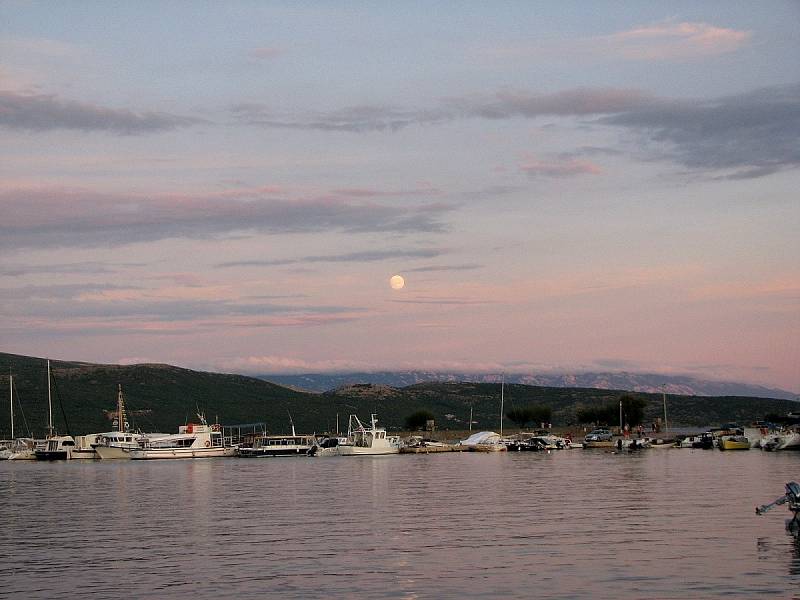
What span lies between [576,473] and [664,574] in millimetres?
48268

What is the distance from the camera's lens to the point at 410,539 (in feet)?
132

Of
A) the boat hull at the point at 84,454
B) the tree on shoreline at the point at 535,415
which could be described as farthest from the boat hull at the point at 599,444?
the boat hull at the point at 84,454

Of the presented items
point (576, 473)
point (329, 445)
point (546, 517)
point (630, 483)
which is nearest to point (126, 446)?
point (329, 445)

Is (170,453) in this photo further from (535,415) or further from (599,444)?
(535,415)

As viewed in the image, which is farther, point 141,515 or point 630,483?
point 630,483

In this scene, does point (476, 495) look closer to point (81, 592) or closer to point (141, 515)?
point (141, 515)

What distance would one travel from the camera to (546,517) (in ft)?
152

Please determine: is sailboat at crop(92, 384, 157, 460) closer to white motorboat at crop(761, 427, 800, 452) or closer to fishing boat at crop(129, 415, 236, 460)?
fishing boat at crop(129, 415, 236, 460)

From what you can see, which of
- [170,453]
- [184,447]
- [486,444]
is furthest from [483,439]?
[170,453]

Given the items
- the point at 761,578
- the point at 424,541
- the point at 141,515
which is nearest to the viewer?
the point at 761,578

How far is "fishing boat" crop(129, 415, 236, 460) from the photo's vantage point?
126 metres

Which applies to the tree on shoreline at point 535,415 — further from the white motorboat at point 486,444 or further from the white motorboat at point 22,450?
the white motorboat at point 22,450

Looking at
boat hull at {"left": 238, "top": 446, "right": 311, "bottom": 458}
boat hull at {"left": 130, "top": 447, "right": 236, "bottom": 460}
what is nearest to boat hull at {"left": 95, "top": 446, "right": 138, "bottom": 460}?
boat hull at {"left": 130, "top": 447, "right": 236, "bottom": 460}

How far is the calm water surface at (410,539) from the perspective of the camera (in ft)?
100
